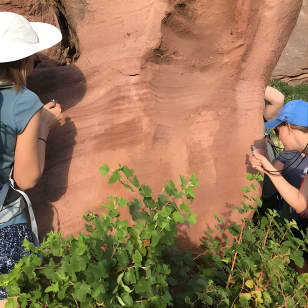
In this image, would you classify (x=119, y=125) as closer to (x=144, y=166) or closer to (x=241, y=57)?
(x=144, y=166)

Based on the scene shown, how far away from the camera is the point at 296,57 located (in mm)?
9328

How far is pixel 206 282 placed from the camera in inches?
60.8

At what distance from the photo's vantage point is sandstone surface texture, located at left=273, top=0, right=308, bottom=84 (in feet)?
29.8

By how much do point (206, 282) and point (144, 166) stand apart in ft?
2.45

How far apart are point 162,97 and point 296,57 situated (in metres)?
8.34

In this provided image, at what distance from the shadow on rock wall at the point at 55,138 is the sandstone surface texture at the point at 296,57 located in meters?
8.41

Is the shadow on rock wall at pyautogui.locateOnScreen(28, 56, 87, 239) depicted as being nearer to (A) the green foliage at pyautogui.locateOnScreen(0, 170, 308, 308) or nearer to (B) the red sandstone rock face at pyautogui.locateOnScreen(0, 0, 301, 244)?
(B) the red sandstone rock face at pyautogui.locateOnScreen(0, 0, 301, 244)

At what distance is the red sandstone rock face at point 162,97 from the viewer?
1.88 metres

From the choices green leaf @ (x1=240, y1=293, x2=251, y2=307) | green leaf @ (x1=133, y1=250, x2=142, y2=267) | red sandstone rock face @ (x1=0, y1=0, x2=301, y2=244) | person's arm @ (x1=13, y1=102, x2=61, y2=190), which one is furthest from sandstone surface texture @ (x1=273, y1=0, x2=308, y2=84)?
green leaf @ (x1=133, y1=250, x2=142, y2=267)

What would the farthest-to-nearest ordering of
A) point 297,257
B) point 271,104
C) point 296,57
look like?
point 296,57 → point 271,104 → point 297,257

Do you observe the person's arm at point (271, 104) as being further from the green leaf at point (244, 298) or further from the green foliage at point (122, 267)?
the green leaf at point (244, 298)

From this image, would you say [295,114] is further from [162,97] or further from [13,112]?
[13,112]

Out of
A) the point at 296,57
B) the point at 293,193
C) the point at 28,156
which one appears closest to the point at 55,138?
the point at 28,156

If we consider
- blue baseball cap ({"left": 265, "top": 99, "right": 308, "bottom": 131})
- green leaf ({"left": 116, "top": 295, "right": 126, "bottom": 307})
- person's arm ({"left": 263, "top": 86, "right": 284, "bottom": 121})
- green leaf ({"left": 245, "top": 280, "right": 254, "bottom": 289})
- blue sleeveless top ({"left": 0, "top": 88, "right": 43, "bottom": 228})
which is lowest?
green leaf ({"left": 245, "top": 280, "right": 254, "bottom": 289})
